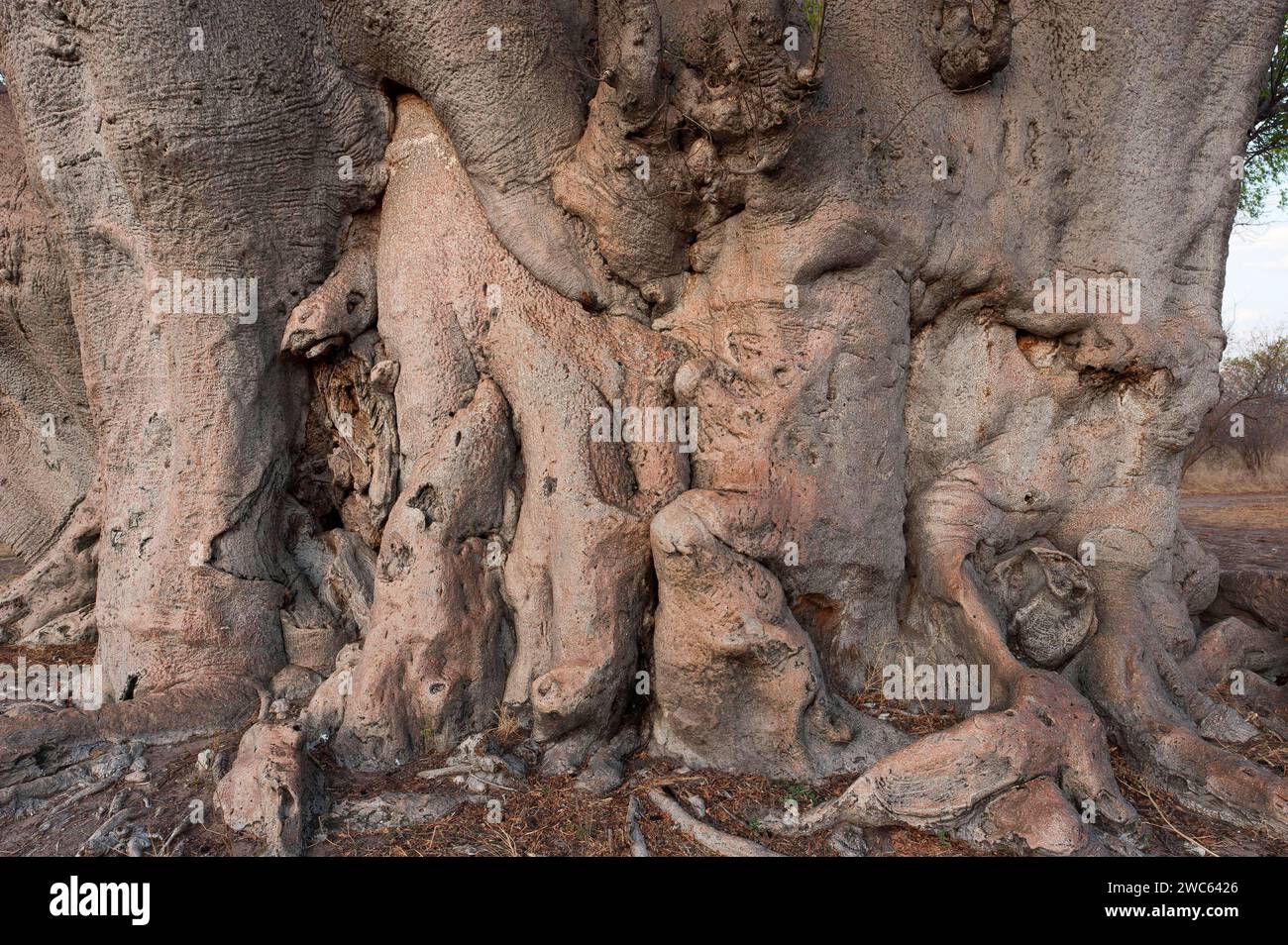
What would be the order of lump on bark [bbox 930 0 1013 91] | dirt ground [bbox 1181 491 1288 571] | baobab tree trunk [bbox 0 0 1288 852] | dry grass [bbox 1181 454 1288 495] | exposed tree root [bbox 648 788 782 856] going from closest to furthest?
1. exposed tree root [bbox 648 788 782 856]
2. baobab tree trunk [bbox 0 0 1288 852]
3. lump on bark [bbox 930 0 1013 91]
4. dirt ground [bbox 1181 491 1288 571]
5. dry grass [bbox 1181 454 1288 495]

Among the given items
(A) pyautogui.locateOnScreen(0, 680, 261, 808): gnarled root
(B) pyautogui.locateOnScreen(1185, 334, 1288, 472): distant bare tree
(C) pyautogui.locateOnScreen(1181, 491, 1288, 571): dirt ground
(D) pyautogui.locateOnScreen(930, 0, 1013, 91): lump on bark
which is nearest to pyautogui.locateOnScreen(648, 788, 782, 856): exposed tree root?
(A) pyautogui.locateOnScreen(0, 680, 261, 808): gnarled root

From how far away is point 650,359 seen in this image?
4.08 metres

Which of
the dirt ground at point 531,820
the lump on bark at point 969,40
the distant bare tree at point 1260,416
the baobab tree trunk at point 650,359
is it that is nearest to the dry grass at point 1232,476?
the distant bare tree at point 1260,416

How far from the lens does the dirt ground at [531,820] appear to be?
3055 mm

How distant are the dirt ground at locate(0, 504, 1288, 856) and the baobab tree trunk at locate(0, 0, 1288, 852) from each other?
14cm

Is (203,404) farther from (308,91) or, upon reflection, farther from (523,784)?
(523,784)

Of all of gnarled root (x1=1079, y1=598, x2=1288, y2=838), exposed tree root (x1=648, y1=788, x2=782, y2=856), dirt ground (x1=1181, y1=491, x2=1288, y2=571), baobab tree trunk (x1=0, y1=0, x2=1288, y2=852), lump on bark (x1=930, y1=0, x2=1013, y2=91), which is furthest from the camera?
dirt ground (x1=1181, y1=491, x2=1288, y2=571)

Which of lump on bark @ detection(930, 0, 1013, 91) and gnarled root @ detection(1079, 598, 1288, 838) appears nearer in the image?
gnarled root @ detection(1079, 598, 1288, 838)

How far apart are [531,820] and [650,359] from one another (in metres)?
2.04

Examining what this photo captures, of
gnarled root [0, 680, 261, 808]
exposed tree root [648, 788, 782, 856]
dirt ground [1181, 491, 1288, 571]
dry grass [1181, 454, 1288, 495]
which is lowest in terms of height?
exposed tree root [648, 788, 782, 856]

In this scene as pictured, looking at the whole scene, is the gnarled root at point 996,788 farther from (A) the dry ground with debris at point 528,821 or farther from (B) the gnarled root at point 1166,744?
(B) the gnarled root at point 1166,744

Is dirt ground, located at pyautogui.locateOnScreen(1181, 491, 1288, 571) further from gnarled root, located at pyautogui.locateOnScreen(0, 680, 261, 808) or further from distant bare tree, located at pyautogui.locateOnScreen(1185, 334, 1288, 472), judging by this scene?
gnarled root, located at pyautogui.locateOnScreen(0, 680, 261, 808)

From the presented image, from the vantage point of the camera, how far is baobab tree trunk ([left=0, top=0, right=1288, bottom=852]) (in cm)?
358

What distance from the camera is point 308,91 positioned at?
415 centimetres
